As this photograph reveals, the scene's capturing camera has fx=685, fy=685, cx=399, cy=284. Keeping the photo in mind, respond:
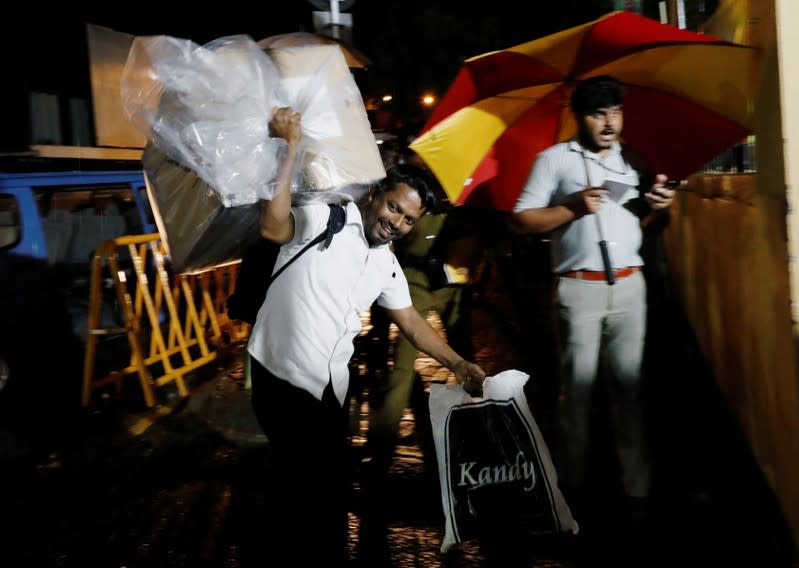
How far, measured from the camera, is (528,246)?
6.78 m

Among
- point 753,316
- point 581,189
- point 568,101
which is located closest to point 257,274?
point 581,189

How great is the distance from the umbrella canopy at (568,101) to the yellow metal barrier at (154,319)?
2986 millimetres

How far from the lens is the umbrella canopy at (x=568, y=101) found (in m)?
2.91

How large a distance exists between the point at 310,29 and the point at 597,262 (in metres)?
10.4

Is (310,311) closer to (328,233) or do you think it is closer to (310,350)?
(310,350)

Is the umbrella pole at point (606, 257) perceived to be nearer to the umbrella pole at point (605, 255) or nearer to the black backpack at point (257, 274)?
the umbrella pole at point (605, 255)

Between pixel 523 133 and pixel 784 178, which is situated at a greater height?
pixel 523 133

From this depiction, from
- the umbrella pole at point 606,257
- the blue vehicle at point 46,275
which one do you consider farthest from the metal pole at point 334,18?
the umbrella pole at point 606,257

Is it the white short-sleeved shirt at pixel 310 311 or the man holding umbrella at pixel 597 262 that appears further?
the man holding umbrella at pixel 597 262

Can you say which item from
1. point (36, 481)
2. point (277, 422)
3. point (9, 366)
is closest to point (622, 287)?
point (277, 422)

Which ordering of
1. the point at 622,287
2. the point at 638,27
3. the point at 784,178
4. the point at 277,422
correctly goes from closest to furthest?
the point at 277,422, the point at 784,178, the point at 638,27, the point at 622,287

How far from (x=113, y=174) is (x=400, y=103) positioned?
486 inches

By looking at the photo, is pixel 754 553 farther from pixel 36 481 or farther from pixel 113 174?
pixel 113 174

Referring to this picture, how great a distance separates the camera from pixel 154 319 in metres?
5.57
